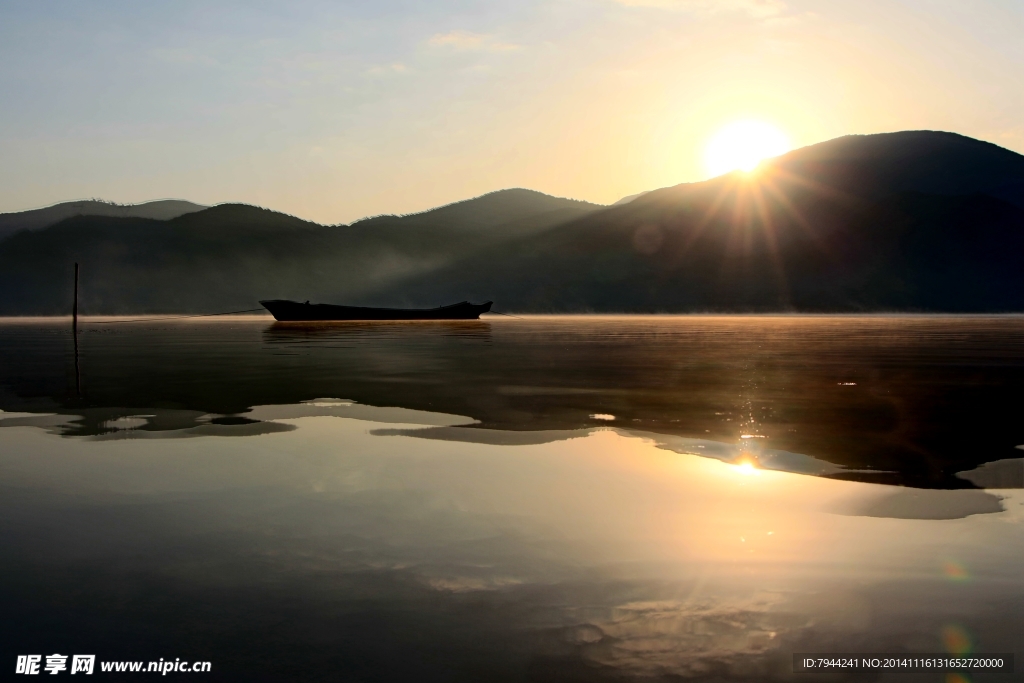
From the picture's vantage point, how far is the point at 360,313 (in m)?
120

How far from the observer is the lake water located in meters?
5.52

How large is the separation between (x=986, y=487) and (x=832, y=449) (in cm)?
271

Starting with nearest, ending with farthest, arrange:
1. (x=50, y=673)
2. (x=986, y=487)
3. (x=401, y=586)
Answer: (x=50, y=673) → (x=401, y=586) → (x=986, y=487)

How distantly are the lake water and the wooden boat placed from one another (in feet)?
325

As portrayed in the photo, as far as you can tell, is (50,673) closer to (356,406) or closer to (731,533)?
(731,533)

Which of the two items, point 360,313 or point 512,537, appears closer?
point 512,537

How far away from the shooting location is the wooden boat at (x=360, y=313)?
11481cm

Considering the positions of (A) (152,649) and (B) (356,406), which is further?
(B) (356,406)

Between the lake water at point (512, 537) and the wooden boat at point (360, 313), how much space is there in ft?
325

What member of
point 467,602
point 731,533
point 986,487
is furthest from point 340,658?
point 986,487

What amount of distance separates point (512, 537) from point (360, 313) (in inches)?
4493

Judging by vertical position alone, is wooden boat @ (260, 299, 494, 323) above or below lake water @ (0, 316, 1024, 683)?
above

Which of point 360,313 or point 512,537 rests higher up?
point 360,313

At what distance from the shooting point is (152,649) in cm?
540
